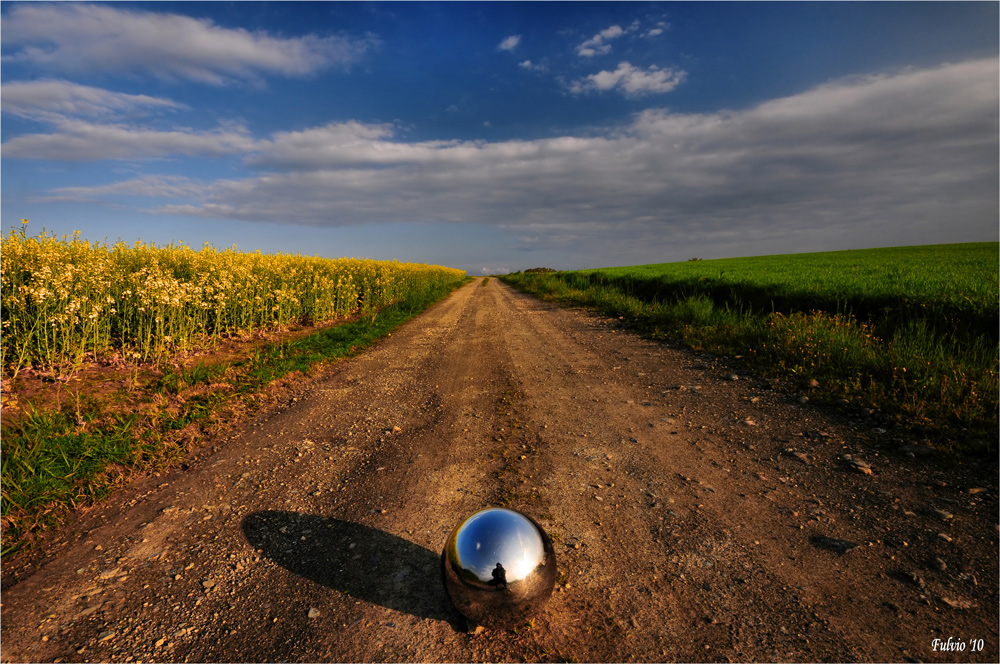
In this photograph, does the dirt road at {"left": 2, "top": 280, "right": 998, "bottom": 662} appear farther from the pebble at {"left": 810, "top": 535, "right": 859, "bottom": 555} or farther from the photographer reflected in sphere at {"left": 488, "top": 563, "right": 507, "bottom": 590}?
the photographer reflected in sphere at {"left": 488, "top": 563, "right": 507, "bottom": 590}

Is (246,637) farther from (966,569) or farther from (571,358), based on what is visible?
(571,358)

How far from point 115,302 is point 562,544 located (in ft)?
29.2

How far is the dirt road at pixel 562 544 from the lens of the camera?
2516mm

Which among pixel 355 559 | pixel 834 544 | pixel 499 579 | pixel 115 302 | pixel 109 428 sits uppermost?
pixel 115 302

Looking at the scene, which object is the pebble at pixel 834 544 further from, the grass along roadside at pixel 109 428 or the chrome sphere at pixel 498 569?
the grass along roadside at pixel 109 428

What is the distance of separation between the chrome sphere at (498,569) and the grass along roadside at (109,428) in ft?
11.8

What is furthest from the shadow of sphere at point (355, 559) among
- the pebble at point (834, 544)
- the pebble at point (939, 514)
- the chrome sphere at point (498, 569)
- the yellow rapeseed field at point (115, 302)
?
the yellow rapeseed field at point (115, 302)

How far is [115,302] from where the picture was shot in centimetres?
779

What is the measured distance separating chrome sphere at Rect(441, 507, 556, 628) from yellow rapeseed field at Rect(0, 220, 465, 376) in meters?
6.80

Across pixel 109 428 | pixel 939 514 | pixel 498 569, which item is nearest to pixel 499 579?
pixel 498 569

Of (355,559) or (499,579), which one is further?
(355,559)

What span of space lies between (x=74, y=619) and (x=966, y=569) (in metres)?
5.81

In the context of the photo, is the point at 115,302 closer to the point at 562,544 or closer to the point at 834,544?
the point at 562,544

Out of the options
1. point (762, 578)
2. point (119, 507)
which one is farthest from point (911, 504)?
point (119, 507)
